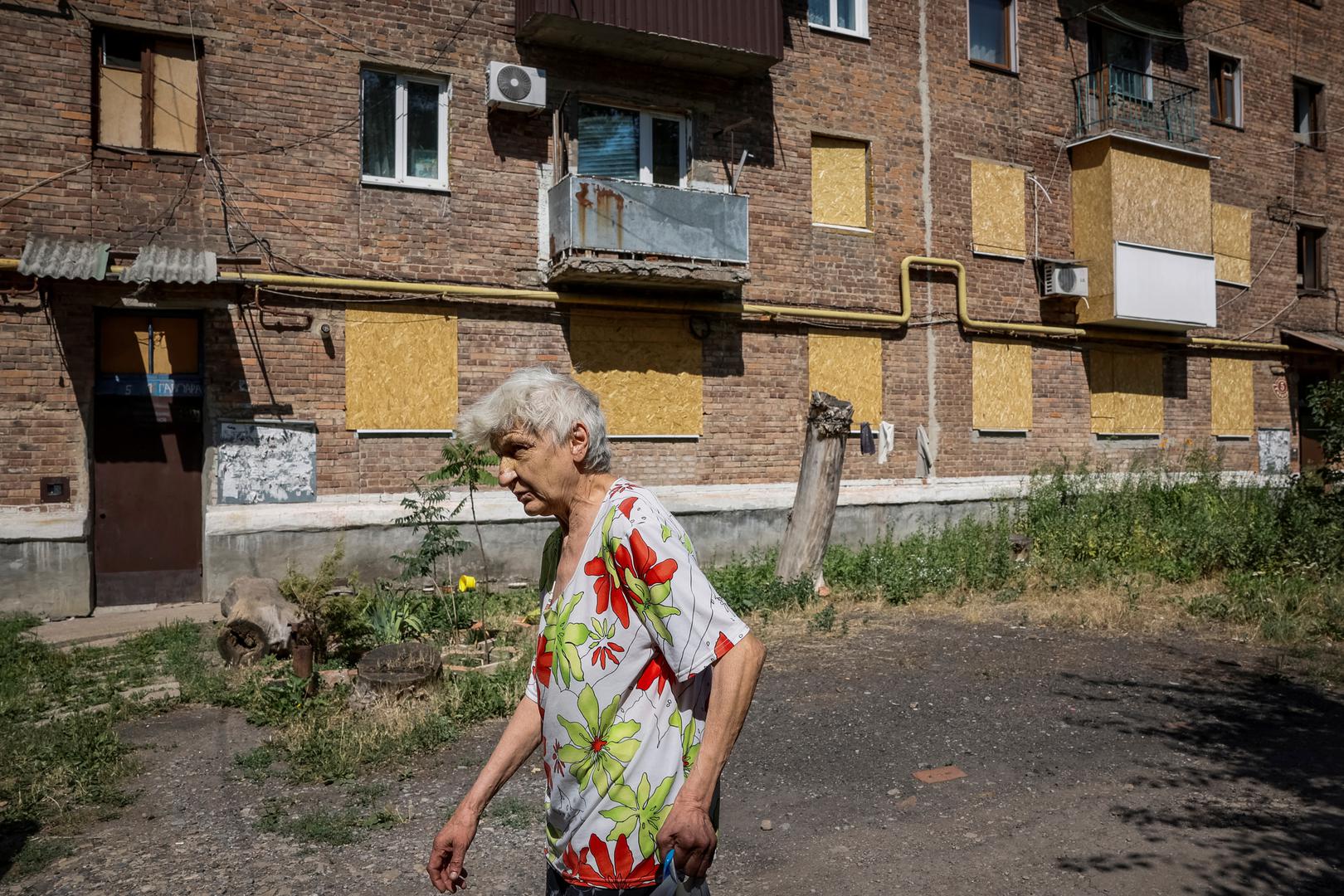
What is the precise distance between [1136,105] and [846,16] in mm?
6006

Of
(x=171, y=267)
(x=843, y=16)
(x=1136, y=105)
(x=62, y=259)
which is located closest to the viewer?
(x=62, y=259)

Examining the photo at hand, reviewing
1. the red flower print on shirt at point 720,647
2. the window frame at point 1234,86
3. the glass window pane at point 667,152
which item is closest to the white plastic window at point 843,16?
the glass window pane at point 667,152

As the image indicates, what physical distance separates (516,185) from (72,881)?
964cm

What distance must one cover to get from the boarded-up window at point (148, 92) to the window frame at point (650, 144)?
178 inches

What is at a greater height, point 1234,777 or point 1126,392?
point 1126,392

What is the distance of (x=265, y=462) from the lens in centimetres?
1075

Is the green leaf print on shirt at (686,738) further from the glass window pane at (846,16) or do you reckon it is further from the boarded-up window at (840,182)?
the glass window pane at (846,16)

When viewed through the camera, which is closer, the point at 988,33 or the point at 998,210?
the point at 998,210

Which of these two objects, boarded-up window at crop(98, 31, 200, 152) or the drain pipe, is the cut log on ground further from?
the drain pipe

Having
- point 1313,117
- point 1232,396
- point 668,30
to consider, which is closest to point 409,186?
point 668,30

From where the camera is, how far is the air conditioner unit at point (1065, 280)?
1591 cm

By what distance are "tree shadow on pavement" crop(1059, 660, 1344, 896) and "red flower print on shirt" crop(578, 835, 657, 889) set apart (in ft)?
8.37

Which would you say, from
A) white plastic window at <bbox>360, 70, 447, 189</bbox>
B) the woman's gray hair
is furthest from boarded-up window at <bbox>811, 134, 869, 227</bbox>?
the woman's gray hair

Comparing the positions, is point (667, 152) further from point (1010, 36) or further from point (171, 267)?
point (1010, 36)
